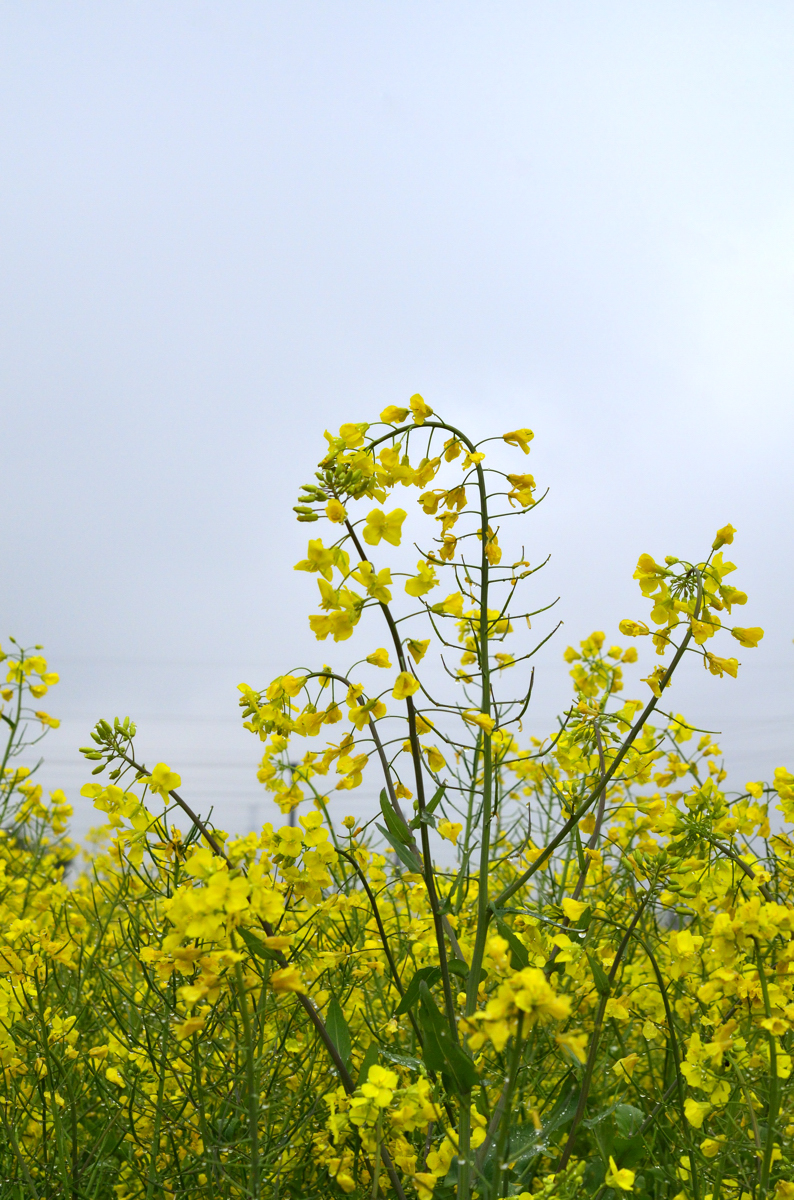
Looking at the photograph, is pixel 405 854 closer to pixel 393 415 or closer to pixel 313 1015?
pixel 313 1015

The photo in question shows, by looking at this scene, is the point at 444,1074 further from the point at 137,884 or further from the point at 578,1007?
the point at 137,884

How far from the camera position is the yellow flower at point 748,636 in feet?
5.13

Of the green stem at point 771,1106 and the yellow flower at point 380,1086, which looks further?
the green stem at point 771,1106

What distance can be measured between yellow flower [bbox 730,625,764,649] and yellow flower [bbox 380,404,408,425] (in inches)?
29.4

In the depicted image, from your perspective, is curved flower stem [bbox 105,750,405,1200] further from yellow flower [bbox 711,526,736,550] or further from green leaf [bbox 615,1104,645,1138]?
yellow flower [bbox 711,526,736,550]

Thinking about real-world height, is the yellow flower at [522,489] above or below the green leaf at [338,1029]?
above

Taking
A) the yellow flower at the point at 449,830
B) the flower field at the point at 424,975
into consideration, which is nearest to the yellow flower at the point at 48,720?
the flower field at the point at 424,975

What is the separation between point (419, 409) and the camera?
155 cm

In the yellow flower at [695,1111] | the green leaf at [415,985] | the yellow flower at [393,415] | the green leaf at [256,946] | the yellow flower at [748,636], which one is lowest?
the yellow flower at [695,1111]

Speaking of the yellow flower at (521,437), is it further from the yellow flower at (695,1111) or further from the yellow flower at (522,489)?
the yellow flower at (695,1111)

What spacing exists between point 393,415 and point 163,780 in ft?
2.53

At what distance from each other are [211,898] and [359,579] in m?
0.55

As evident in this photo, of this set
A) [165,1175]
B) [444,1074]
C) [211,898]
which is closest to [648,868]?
[444,1074]

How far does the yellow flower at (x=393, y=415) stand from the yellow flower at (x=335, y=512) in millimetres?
269
